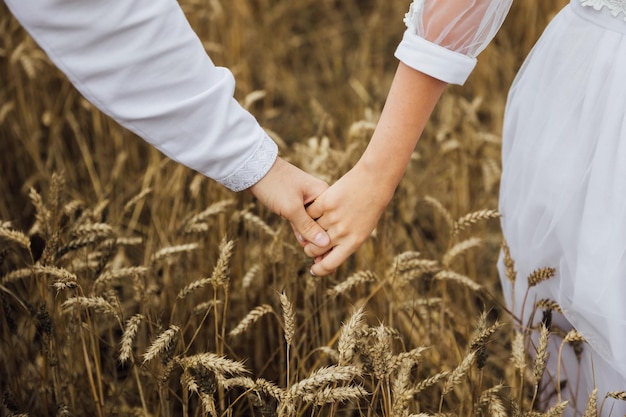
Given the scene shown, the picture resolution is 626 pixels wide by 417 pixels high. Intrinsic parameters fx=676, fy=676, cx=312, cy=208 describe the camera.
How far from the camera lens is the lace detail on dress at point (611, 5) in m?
0.97

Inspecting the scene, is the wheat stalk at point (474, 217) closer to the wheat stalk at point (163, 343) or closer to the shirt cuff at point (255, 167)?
the shirt cuff at point (255, 167)

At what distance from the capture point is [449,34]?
3.19 ft

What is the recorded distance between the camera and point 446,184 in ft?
7.47

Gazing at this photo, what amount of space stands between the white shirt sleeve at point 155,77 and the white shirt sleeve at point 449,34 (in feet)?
0.95

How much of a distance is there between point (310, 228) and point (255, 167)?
150 mm

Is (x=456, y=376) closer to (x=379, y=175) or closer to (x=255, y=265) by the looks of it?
(x=379, y=175)

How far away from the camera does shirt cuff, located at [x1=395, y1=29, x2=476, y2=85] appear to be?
3.20 feet

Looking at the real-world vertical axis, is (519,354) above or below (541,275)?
below

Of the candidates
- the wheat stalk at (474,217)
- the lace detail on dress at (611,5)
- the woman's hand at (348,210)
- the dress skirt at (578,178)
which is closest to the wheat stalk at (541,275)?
the dress skirt at (578,178)

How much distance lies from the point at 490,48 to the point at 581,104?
1729 millimetres

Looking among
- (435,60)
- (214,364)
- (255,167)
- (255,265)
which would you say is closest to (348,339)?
(214,364)

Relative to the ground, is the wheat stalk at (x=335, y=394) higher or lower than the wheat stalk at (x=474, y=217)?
lower

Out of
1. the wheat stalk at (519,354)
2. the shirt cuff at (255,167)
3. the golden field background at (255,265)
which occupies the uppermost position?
the shirt cuff at (255,167)

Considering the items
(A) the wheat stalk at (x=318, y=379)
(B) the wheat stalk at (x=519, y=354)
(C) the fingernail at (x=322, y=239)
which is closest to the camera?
(A) the wheat stalk at (x=318, y=379)
